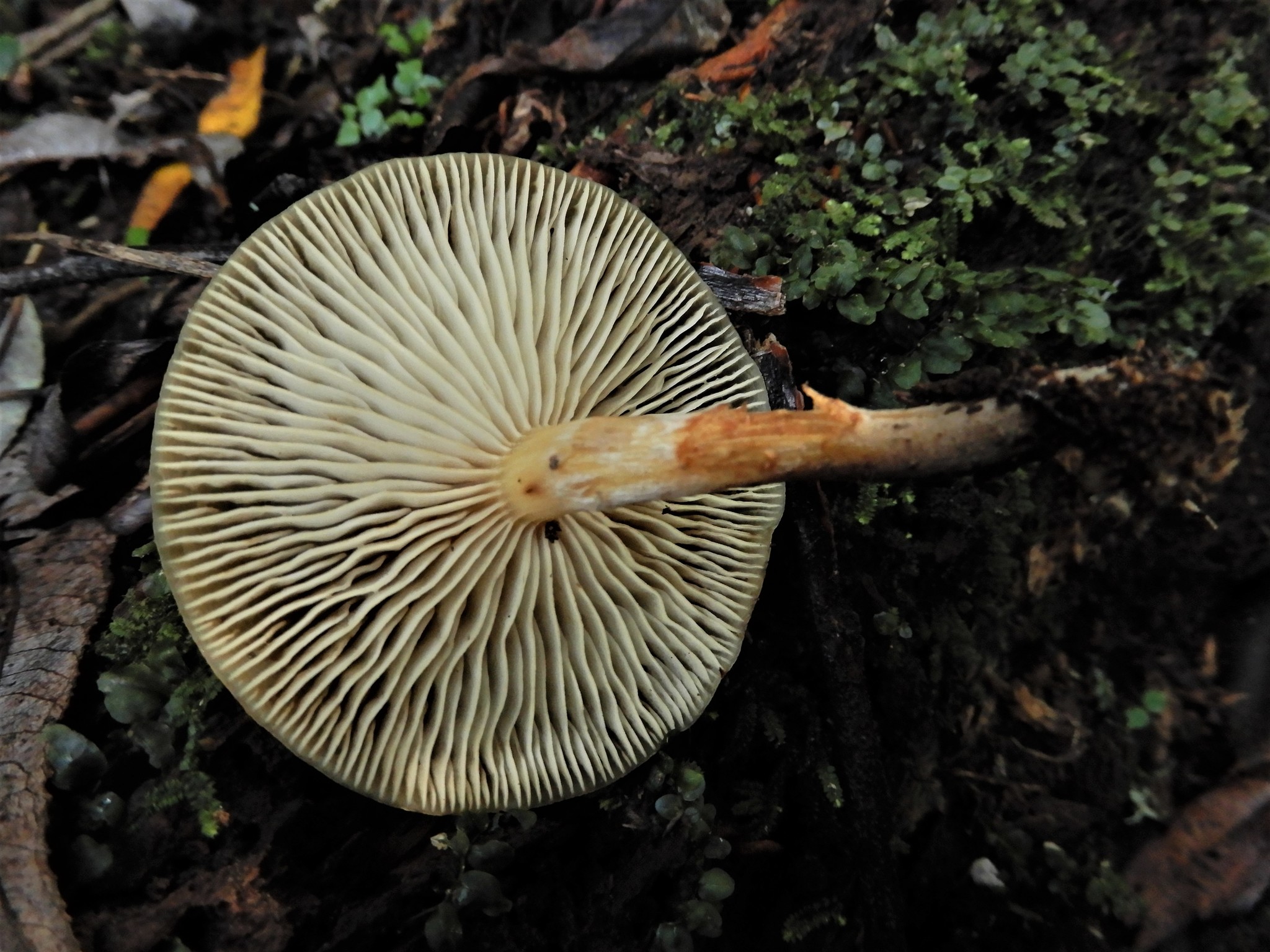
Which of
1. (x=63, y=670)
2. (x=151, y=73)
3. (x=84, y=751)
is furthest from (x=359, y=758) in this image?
(x=151, y=73)

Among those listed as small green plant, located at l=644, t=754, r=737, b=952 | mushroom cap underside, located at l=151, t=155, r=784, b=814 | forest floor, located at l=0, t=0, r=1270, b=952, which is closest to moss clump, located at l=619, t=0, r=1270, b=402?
forest floor, located at l=0, t=0, r=1270, b=952

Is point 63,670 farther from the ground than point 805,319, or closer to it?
closer to it

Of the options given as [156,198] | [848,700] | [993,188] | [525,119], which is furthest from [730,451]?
[156,198]

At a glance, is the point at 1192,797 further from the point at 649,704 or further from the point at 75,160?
the point at 75,160

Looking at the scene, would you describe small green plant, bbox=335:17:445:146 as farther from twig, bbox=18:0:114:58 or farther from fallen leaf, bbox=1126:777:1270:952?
fallen leaf, bbox=1126:777:1270:952

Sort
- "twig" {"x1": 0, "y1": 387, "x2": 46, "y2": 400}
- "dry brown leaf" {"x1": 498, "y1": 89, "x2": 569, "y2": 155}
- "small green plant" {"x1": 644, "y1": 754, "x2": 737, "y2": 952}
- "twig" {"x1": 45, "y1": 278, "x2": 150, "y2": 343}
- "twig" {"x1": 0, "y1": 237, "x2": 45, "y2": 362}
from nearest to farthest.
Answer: "small green plant" {"x1": 644, "y1": 754, "x2": 737, "y2": 952}
"twig" {"x1": 0, "y1": 387, "x2": 46, "y2": 400}
"twig" {"x1": 0, "y1": 237, "x2": 45, "y2": 362}
"twig" {"x1": 45, "y1": 278, "x2": 150, "y2": 343}
"dry brown leaf" {"x1": 498, "y1": 89, "x2": 569, "y2": 155}

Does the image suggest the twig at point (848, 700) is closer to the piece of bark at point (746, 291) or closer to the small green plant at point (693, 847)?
the piece of bark at point (746, 291)

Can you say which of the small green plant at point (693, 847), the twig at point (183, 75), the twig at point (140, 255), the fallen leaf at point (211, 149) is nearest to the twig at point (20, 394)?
the twig at point (140, 255)
